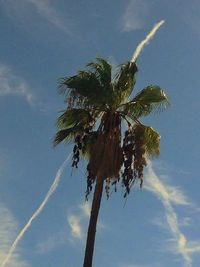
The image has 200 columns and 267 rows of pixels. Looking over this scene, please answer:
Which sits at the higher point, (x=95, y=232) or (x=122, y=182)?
(x=122, y=182)

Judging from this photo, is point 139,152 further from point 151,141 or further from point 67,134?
point 67,134

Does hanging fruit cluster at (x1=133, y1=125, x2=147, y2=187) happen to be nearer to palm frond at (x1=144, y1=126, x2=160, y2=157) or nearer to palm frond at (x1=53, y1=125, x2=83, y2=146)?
palm frond at (x1=144, y1=126, x2=160, y2=157)

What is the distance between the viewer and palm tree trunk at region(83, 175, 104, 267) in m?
31.6

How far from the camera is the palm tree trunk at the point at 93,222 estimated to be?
31594 millimetres

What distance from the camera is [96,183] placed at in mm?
33156

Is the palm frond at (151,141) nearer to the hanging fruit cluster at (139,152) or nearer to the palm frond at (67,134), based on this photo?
the hanging fruit cluster at (139,152)

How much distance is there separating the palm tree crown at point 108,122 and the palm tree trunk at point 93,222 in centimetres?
48

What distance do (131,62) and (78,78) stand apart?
97.2 inches

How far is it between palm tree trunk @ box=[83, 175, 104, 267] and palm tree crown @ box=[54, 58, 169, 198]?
0.48 meters

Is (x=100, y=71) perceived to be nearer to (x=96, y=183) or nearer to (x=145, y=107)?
(x=145, y=107)

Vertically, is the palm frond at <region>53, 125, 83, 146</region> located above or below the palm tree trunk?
above

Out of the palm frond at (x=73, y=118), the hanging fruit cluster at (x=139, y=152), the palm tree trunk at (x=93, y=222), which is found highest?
the palm frond at (x=73, y=118)

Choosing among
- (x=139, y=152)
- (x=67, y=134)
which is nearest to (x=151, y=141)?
(x=139, y=152)

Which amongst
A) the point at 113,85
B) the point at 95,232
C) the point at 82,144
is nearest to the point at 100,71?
the point at 113,85
